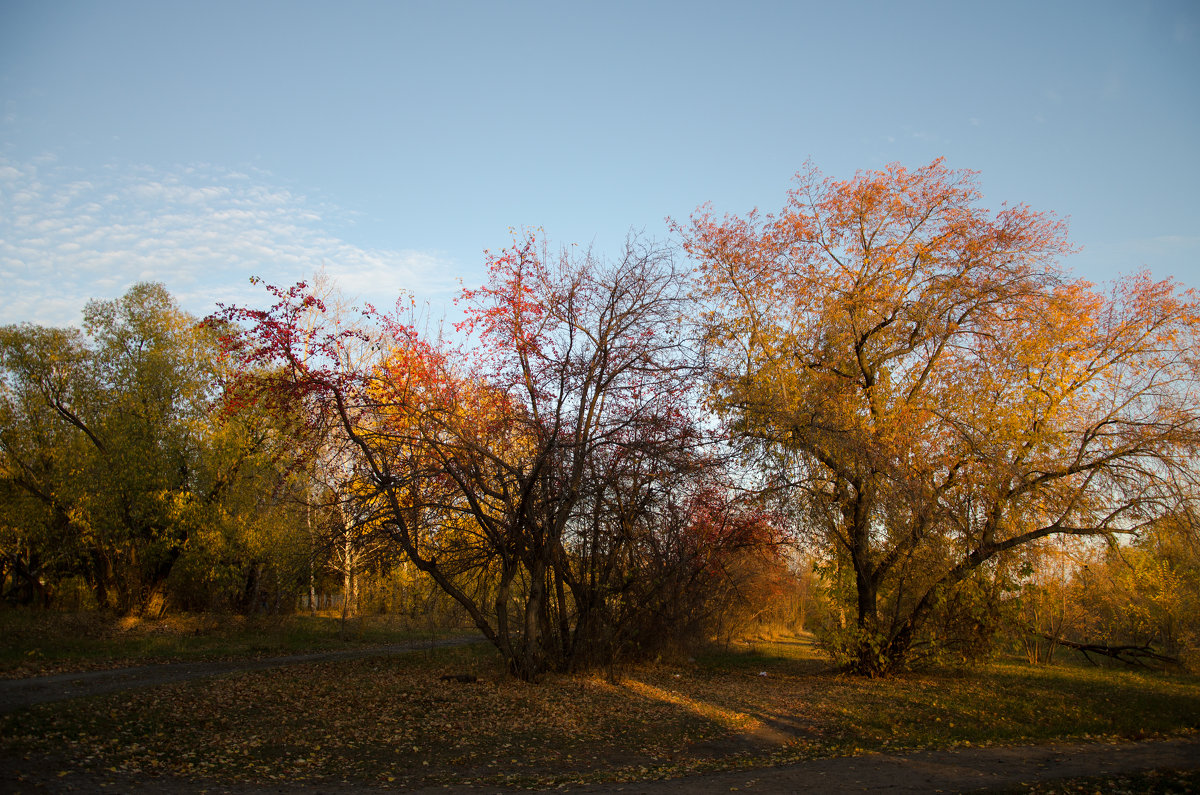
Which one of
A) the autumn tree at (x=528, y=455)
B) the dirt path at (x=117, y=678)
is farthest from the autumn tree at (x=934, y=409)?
the dirt path at (x=117, y=678)

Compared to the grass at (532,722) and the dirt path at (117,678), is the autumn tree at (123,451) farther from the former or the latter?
the grass at (532,722)

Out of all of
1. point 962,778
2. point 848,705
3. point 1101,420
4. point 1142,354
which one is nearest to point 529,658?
point 848,705

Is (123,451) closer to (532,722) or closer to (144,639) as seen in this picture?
(144,639)

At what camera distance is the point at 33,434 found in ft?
69.6

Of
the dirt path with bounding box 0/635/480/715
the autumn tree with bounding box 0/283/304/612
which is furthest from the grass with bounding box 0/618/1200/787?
the autumn tree with bounding box 0/283/304/612

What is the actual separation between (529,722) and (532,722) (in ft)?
0.16

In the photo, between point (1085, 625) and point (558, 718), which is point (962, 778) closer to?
point (558, 718)

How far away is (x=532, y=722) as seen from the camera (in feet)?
34.3

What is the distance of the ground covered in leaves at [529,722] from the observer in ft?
25.8

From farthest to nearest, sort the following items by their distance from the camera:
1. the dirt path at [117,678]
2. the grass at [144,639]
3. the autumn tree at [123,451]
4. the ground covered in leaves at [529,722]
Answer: the autumn tree at [123,451], the grass at [144,639], the dirt path at [117,678], the ground covered in leaves at [529,722]

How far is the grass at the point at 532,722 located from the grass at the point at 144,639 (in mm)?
4065

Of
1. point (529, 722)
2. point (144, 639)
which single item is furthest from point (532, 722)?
point (144, 639)

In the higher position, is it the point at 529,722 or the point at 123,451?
the point at 123,451

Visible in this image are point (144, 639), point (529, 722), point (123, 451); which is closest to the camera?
point (529, 722)
